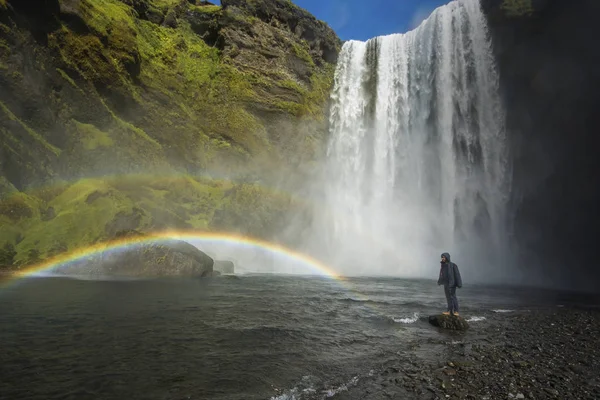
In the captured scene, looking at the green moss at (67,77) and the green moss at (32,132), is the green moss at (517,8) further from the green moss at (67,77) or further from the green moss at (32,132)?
the green moss at (32,132)

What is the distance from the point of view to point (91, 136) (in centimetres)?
4209

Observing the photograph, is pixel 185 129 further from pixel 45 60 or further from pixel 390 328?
pixel 390 328

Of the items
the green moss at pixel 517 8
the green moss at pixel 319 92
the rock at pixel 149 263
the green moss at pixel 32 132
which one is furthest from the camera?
the green moss at pixel 319 92

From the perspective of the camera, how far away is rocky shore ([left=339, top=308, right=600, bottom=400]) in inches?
271

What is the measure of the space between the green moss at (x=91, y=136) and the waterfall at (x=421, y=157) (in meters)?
29.4

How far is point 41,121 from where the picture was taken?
37.9 m

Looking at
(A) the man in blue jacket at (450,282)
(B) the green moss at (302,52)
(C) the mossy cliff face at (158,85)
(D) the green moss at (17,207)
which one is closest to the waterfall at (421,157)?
(C) the mossy cliff face at (158,85)

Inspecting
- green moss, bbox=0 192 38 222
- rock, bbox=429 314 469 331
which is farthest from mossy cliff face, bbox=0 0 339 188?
rock, bbox=429 314 469 331

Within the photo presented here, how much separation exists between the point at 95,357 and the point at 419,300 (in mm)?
15991

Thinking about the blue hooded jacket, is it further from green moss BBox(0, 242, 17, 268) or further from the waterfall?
green moss BBox(0, 242, 17, 268)

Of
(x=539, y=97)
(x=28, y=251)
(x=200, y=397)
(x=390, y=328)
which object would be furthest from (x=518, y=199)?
(x=28, y=251)

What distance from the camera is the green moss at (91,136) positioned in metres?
41.3

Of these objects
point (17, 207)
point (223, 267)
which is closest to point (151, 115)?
point (17, 207)

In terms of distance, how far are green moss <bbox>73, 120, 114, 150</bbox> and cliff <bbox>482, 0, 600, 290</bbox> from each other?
45.5 m
